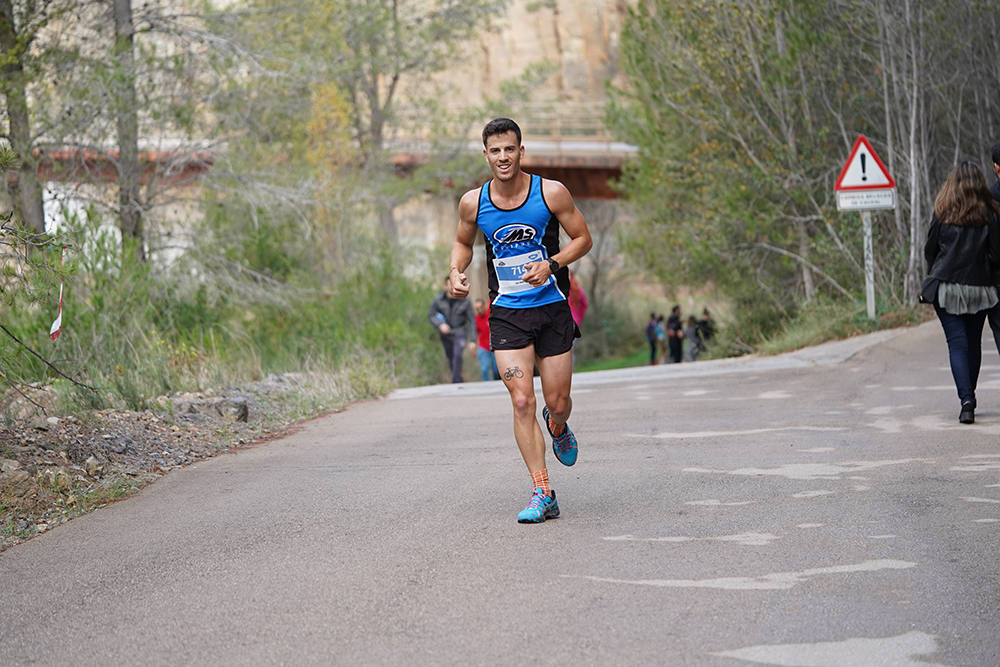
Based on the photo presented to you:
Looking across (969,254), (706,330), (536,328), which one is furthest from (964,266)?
(706,330)

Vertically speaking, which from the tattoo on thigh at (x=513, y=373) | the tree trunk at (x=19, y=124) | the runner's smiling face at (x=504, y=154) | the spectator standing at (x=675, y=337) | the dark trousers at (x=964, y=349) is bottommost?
the spectator standing at (x=675, y=337)

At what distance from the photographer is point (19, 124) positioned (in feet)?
60.0

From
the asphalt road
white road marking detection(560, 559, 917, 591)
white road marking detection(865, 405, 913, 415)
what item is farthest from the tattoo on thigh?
white road marking detection(865, 405, 913, 415)

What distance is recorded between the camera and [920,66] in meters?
20.6

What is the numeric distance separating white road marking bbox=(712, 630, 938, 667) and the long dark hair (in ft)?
20.7

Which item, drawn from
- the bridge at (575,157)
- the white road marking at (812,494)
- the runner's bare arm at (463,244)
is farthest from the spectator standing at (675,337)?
the runner's bare arm at (463,244)

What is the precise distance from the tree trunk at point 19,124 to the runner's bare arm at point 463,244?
10.6 metres

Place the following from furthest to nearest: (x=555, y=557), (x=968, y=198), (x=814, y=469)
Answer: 1. (x=968, y=198)
2. (x=814, y=469)
3. (x=555, y=557)

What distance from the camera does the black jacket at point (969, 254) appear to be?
1034 cm

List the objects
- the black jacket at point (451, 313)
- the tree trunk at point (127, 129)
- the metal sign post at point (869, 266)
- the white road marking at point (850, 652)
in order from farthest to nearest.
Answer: the black jacket at point (451, 313) < the metal sign post at point (869, 266) < the tree trunk at point (127, 129) < the white road marking at point (850, 652)

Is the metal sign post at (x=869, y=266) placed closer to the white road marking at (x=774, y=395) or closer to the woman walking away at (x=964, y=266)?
the white road marking at (x=774, y=395)

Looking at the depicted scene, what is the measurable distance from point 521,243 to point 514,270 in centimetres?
16

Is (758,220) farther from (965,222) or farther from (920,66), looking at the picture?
(965,222)

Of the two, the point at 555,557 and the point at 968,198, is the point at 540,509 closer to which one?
the point at 555,557
